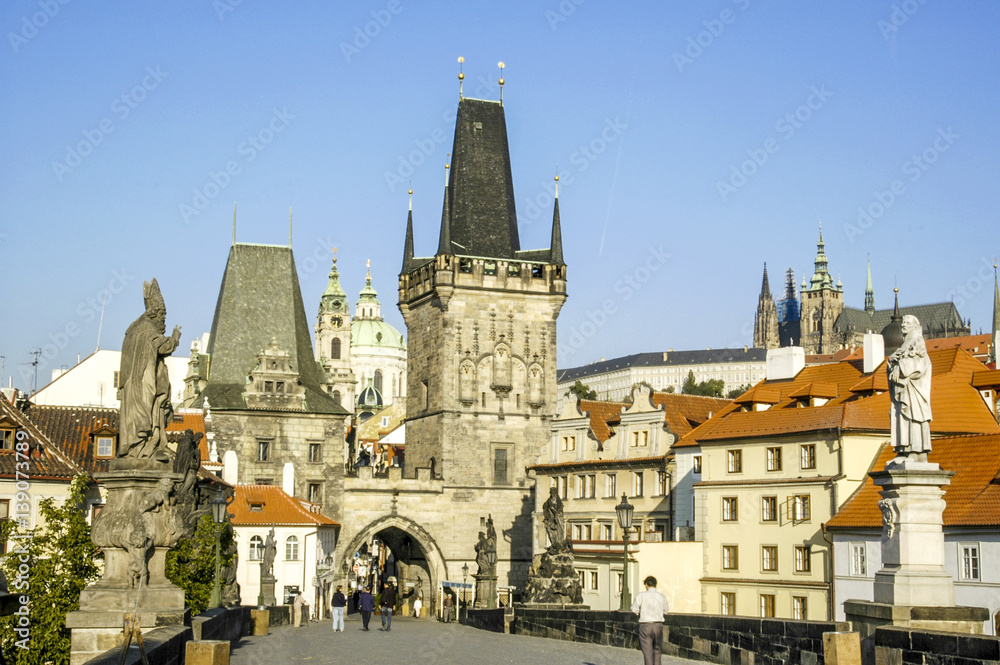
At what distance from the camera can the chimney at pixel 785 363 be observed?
51438mm

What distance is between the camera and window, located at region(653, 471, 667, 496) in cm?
5378

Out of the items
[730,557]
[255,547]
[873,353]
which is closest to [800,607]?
[730,557]

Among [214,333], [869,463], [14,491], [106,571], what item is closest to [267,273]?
[214,333]

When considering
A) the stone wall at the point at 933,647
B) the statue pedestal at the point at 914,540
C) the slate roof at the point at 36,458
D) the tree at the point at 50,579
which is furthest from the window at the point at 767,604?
the stone wall at the point at 933,647

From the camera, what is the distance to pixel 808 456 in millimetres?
40344

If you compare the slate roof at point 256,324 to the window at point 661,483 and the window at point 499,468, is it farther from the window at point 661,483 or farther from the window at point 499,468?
the window at point 661,483

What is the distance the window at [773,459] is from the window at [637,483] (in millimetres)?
13760

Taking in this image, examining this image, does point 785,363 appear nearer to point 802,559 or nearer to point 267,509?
point 802,559

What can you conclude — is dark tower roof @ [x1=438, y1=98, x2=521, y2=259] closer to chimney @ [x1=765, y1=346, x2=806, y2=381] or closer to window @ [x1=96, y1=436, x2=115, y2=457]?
chimney @ [x1=765, y1=346, x2=806, y2=381]

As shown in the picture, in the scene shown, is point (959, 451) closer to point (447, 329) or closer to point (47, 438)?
point (47, 438)

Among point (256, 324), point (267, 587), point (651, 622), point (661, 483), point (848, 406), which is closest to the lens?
point (651, 622)

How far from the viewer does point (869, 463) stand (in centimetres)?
3938

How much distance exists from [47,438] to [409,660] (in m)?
25.5

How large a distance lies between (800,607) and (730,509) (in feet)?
16.0
